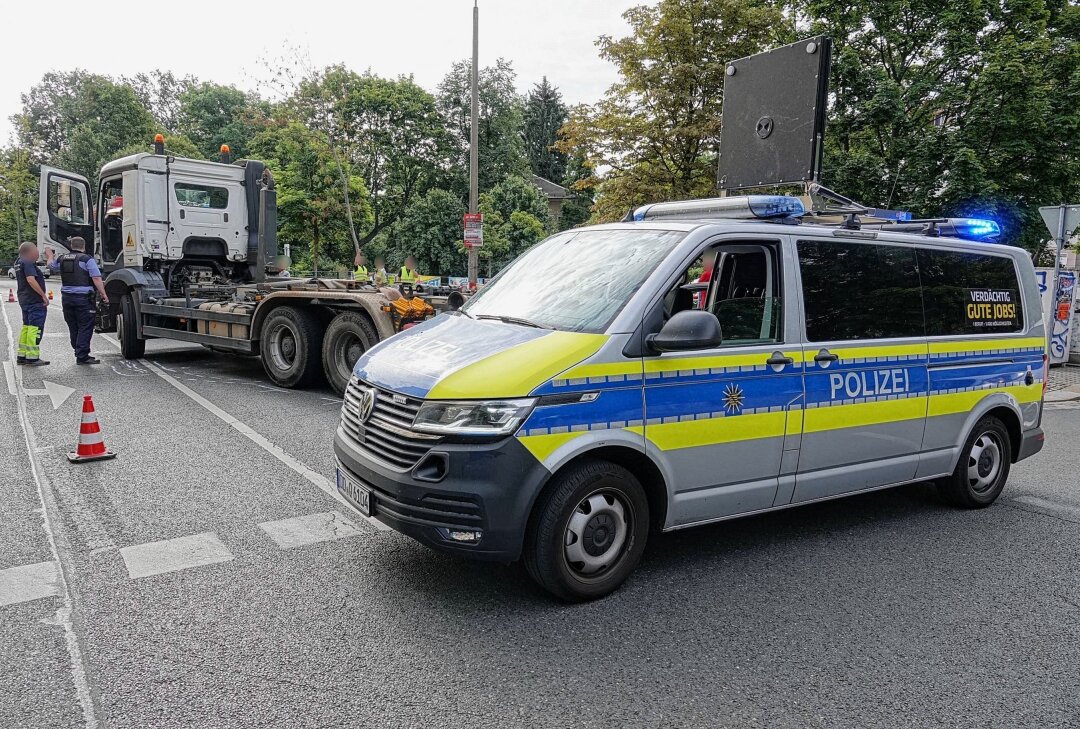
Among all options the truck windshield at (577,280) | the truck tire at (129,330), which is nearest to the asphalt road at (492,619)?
the truck windshield at (577,280)

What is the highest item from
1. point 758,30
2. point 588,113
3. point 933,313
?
point 758,30

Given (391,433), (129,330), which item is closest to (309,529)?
(391,433)

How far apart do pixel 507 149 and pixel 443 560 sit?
142 ft

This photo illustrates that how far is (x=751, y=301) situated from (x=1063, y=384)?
12524 mm

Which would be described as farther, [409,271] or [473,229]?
[473,229]

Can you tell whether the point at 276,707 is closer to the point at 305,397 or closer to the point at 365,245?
the point at 305,397

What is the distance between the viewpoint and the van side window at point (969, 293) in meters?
5.09

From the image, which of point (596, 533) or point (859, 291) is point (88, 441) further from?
point (859, 291)

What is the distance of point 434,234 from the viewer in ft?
134

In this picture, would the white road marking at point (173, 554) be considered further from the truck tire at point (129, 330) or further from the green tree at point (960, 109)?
the green tree at point (960, 109)

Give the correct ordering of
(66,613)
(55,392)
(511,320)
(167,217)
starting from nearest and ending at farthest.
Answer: (66,613) → (511,320) → (55,392) → (167,217)

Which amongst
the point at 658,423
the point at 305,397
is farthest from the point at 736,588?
the point at 305,397

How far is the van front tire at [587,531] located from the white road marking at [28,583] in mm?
2456

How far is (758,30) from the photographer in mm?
19297
